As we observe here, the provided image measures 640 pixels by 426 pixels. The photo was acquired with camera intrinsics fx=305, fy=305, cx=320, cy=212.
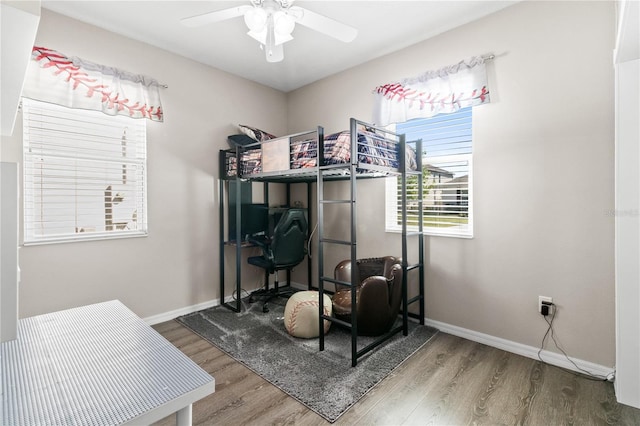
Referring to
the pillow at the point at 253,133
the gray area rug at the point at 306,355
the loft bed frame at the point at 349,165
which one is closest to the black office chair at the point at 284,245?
the loft bed frame at the point at 349,165

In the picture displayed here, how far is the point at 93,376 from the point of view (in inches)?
31.4

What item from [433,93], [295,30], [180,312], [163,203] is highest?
[295,30]

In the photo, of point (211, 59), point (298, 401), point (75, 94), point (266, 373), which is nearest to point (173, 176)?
point (75, 94)

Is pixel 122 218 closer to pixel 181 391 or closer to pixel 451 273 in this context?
pixel 181 391

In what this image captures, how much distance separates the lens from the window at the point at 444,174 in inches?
102

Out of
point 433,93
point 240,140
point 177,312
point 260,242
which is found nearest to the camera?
point 433,93

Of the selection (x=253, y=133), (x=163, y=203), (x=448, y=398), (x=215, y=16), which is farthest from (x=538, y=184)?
(x=163, y=203)

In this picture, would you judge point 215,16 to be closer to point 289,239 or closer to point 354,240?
point 354,240

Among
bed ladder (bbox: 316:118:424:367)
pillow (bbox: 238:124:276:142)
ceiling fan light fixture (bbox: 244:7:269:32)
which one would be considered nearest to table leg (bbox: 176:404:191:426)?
bed ladder (bbox: 316:118:424:367)

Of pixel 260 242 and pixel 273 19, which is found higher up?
pixel 273 19

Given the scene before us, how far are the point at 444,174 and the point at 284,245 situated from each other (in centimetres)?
166

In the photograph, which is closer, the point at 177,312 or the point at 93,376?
the point at 93,376

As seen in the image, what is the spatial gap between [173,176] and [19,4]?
276 cm

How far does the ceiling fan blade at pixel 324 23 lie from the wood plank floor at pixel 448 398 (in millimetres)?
2225
